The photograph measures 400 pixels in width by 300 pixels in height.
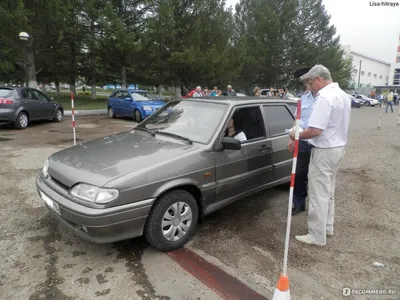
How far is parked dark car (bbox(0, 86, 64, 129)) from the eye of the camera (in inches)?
379

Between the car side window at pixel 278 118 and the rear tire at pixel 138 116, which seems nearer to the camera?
the car side window at pixel 278 118

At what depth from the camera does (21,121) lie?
33.6 feet

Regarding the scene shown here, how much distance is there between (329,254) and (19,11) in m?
16.8

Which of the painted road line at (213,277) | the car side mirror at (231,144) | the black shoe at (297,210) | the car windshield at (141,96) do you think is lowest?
the painted road line at (213,277)

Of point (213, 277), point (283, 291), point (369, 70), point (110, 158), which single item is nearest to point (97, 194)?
point (110, 158)

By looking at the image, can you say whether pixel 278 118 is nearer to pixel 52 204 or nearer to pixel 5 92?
pixel 52 204

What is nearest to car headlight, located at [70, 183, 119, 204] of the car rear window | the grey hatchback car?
the grey hatchback car

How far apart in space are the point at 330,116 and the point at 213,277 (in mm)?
1999

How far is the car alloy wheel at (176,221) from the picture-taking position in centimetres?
303

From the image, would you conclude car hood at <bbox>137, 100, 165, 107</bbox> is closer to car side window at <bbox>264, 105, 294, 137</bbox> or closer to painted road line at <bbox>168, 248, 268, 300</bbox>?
car side window at <bbox>264, 105, 294, 137</bbox>

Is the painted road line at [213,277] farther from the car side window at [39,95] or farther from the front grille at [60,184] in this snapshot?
the car side window at [39,95]

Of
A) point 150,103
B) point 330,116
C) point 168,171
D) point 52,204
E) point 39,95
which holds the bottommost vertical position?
point 52,204

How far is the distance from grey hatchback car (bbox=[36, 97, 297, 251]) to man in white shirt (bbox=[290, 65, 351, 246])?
83 cm

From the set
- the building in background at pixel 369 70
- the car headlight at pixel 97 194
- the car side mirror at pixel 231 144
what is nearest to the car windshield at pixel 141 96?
the car side mirror at pixel 231 144
